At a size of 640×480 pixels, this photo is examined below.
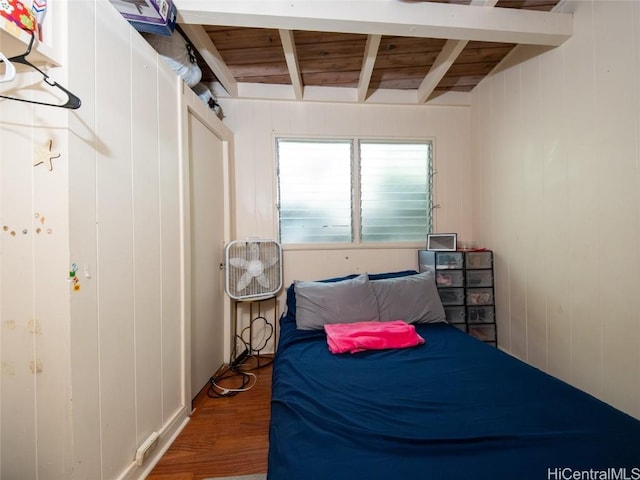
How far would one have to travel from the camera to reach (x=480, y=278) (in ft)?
7.37

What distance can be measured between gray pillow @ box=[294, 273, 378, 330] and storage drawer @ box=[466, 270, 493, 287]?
972 millimetres

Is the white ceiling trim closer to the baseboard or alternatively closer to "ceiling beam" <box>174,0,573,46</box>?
"ceiling beam" <box>174,0,573,46</box>

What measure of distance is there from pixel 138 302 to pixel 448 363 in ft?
5.42

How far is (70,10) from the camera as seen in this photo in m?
0.87

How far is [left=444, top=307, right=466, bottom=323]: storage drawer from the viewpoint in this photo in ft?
7.22

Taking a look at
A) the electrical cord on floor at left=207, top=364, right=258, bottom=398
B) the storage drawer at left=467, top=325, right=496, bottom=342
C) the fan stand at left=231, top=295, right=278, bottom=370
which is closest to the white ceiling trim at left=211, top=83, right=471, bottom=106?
the fan stand at left=231, top=295, right=278, bottom=370

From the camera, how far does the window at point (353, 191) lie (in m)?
2.40

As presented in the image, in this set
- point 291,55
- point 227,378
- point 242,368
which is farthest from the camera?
point 242,368

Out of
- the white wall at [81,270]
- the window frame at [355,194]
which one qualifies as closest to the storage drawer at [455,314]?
the window frame at [355,194]

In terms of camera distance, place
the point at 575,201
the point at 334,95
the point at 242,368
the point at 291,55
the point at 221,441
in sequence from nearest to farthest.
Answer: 1. the point at 221,441
2. the point at 575,201
3. the point at 291,55
4. the point at 242,368
5. the point at 334,95

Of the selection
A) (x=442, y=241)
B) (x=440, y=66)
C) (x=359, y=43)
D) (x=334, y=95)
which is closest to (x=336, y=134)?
(x=334, y=95)

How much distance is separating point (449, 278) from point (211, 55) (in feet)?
8.56

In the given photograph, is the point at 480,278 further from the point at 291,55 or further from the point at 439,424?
the point at 291,55

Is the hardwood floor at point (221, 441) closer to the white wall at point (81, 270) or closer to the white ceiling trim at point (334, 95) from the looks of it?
the white wall at point (81, 270)
